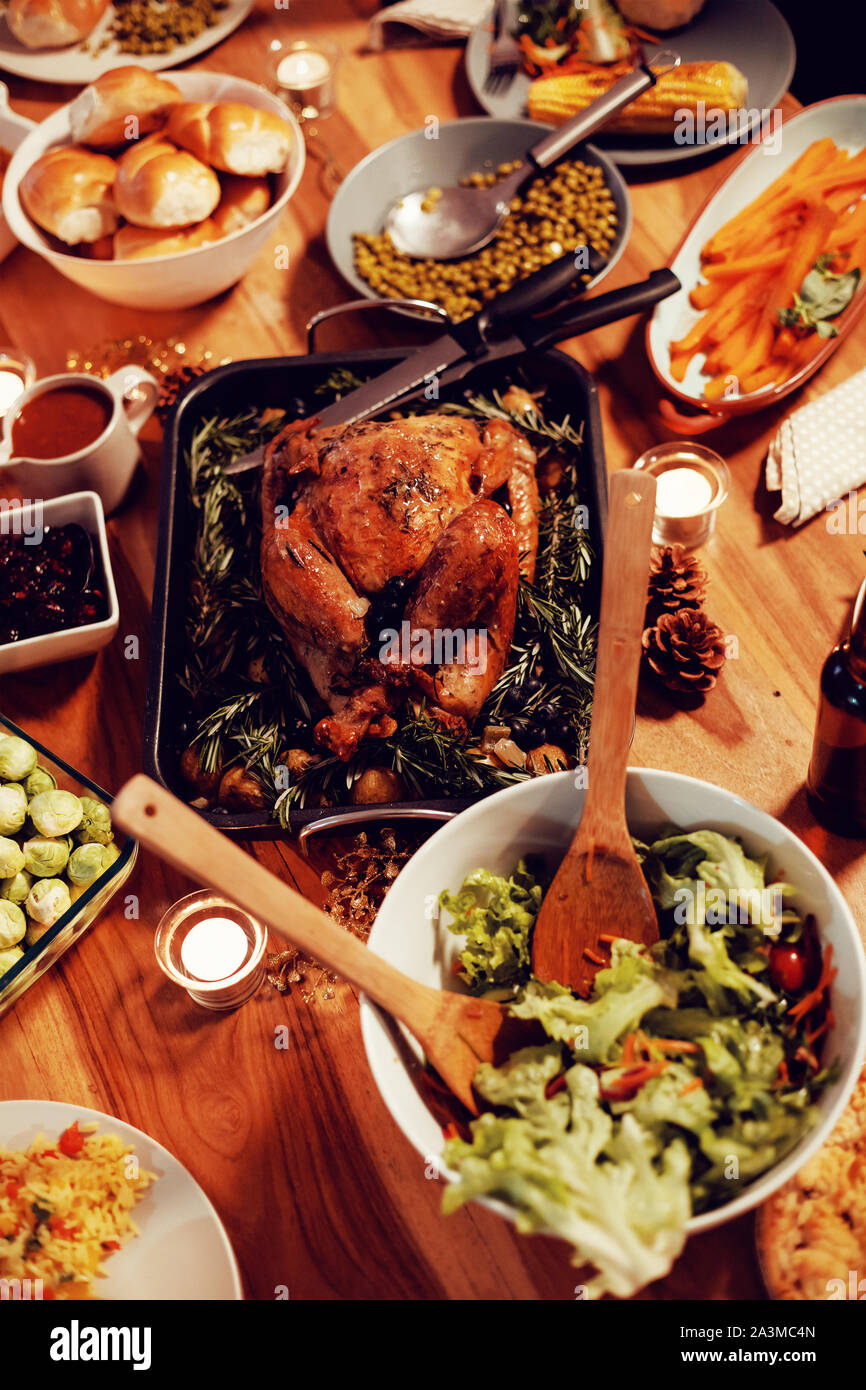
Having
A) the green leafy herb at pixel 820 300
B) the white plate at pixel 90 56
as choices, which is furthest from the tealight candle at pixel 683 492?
the white plate at pixel 90 56

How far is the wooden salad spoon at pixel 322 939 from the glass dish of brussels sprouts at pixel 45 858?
1.65 feet

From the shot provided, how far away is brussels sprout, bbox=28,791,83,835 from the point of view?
4.69 feet

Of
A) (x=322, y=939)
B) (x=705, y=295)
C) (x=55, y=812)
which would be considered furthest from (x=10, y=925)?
(x=705, y=295)

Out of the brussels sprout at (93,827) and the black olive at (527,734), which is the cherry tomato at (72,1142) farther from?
the black olive at (527,734)

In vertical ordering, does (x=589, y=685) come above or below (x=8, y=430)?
below

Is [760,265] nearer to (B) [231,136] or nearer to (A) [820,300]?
(A) [820,300]

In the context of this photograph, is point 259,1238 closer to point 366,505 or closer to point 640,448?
point 366,505

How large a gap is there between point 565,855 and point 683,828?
0.14 m

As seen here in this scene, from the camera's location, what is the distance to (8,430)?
5.61 feet

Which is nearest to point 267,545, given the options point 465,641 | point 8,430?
point 465,641

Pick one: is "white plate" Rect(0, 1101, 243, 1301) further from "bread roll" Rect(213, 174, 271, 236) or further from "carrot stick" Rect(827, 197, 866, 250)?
"carrot stick" Rect(827, 197, 866, 250)

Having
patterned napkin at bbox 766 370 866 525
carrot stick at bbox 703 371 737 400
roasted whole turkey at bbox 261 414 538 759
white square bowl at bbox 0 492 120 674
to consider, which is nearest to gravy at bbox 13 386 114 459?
white square bowl at bbox 0 492 120 674

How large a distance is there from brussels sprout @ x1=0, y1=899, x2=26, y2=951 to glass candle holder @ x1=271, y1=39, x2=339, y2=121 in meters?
1.79

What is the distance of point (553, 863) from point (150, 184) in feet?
4.52
